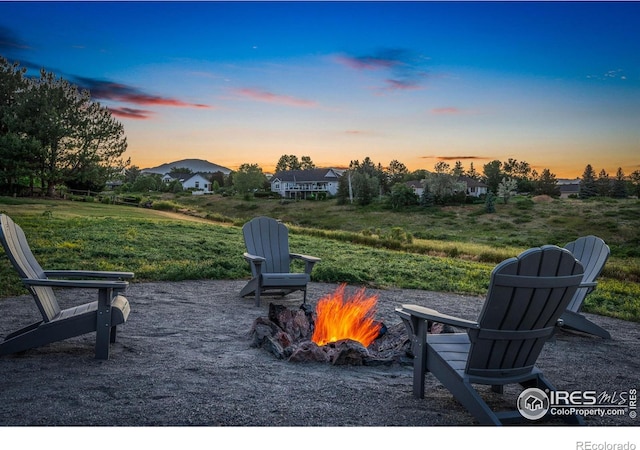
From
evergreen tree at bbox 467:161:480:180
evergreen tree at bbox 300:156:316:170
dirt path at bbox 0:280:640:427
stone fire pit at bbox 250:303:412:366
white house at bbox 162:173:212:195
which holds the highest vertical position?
evergreen tree at bbox 300:156:316:170

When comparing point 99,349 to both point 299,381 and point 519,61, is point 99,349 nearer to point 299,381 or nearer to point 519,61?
point 299,381

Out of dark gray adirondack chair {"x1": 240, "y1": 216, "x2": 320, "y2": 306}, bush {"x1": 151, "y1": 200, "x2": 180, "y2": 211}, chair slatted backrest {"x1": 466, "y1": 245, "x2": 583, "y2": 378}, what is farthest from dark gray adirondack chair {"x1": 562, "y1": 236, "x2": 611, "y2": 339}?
bush {"x1": 151, "y1": 200, "x2": 180, "y2": 211}

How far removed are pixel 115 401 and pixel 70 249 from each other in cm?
658

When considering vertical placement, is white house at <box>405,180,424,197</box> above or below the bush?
above

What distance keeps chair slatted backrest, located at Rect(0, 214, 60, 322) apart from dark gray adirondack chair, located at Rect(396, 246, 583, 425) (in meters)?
2.44

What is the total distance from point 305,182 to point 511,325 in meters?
14.5

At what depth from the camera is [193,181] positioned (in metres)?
16.8

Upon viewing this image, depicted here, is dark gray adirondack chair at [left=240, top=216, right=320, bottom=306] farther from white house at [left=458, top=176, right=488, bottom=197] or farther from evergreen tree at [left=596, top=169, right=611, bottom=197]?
white house at [left=458, top=176, right=488, bottom=197]

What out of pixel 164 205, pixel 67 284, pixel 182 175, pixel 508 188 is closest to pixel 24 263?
pixel 67 284

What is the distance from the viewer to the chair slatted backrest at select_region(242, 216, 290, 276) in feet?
20.0

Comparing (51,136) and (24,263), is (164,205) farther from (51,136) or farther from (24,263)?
(24,263)

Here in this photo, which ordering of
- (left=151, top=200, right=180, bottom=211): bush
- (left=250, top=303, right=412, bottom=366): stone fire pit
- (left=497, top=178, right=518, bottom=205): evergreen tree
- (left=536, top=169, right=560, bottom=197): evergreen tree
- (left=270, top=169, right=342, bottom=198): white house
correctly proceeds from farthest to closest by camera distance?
1. (left=151, top=200, right=180, bottom=211): bush
2. (left=270, top=169, right=342, bottom=198): white house
3. (left=497, top=178, right=518, bottom=205): evergreen tree
4. (left=536, top=169, right=560, bottom=197): evergreen tree
5. (left=250, top=303, right=412, bottom=366): stone fire pit

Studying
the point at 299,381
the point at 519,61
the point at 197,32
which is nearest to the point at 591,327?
the point at 299,381

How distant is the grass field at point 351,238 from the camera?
7.82m
